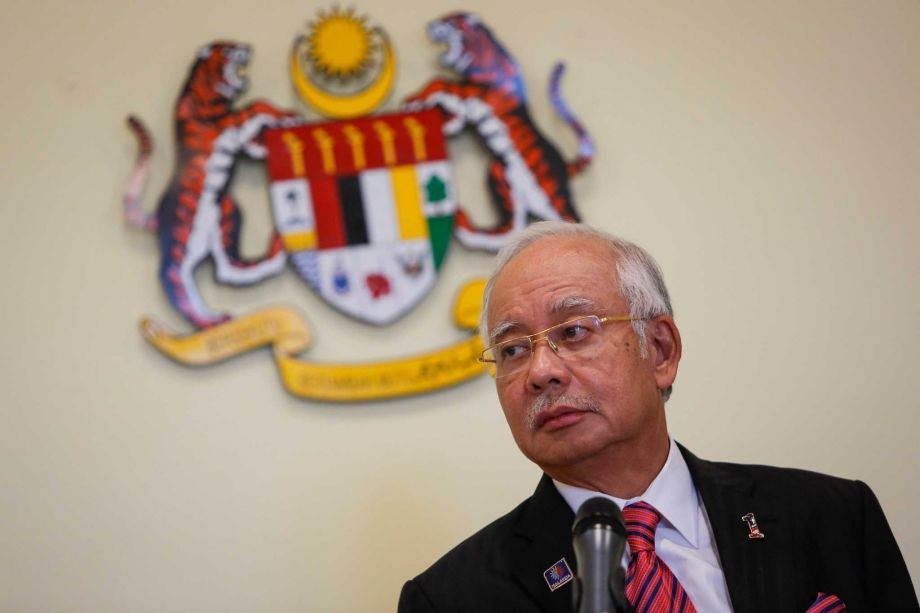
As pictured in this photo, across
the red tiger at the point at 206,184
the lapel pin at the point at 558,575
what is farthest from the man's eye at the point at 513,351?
the red tiger at the point at 206,184

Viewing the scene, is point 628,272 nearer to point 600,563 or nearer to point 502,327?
point 502,327

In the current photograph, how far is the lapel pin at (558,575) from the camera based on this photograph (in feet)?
5.46

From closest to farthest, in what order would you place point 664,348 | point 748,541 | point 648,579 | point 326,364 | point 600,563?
point 600,563 → point 648,579 → point 748,541 → point 664,348 → point 326,364

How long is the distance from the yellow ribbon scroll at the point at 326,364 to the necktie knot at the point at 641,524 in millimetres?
983

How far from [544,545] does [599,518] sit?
0.67m

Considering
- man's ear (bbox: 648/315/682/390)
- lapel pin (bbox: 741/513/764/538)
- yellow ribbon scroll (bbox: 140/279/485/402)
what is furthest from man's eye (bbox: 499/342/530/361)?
yellow ribbon scroll (bbox: 140/279/485/402)

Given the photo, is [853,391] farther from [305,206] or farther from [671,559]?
[305,206]

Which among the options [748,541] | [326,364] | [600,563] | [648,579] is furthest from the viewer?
[326,364]

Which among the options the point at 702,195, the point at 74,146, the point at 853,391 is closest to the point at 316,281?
the point at 74,146

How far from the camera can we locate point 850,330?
267 cm

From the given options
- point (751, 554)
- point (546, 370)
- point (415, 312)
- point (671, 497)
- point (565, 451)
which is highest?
point (415, 312)

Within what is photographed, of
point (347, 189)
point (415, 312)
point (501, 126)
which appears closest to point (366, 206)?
point (347, 189)

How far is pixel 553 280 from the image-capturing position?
173 cm

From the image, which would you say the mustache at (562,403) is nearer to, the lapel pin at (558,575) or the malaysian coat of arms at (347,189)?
the lapel pin at (558,575)
